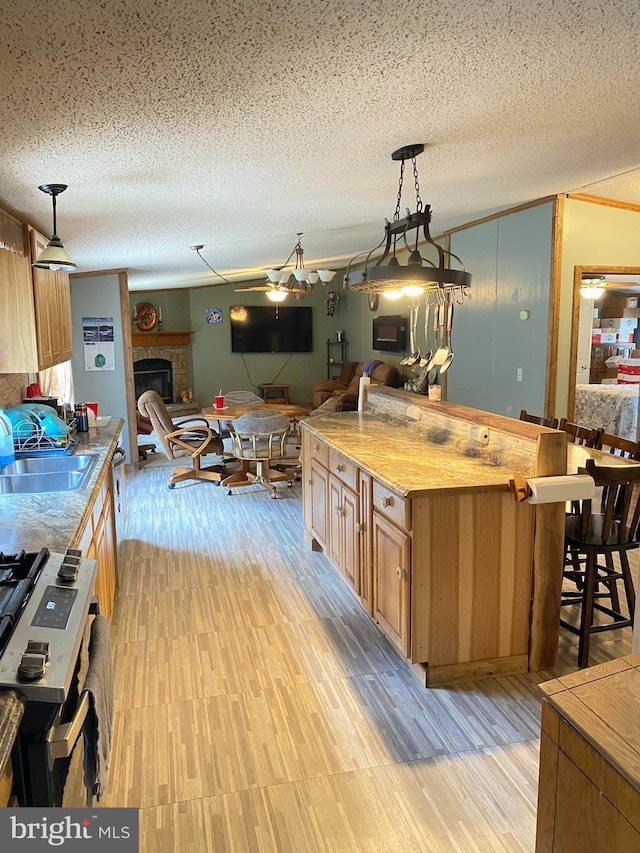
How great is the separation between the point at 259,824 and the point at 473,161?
320 cm

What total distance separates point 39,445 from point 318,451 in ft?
5.33

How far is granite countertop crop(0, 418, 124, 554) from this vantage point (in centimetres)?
192

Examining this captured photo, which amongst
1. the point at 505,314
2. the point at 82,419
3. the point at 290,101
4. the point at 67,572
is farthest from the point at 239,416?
the point at 67,572

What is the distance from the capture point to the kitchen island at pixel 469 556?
2514 millimetres

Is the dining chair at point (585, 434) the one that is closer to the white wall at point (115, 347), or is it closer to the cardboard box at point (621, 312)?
the white wall at point (115, 347)

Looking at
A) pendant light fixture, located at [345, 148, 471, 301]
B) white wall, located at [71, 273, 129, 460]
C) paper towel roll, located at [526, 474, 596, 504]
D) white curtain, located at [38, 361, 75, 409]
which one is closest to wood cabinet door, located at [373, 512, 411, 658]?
paper towel roll, located at [526, 474, 596, 504]

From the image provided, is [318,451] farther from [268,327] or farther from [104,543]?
[268,327]

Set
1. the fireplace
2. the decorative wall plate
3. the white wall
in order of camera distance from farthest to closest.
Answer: the fireplace, the decorative wall plate, the white wall

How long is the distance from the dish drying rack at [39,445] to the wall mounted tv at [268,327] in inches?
323

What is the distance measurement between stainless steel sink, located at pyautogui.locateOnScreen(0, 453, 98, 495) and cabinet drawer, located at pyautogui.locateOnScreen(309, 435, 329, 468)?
1.32 m

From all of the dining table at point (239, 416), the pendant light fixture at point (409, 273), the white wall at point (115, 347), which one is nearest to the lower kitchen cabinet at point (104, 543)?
the pendant light fixture at point (409, 273)

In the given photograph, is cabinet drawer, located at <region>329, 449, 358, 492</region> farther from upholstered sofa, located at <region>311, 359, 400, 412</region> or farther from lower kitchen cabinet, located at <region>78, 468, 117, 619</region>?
upholstered sofa, located at <region>311, 359, 400, 412</region>

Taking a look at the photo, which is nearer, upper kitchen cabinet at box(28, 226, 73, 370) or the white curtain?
upper kitchen cabinet at box(28, 226, 73, 370)

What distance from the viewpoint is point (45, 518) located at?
2139 millimetres
